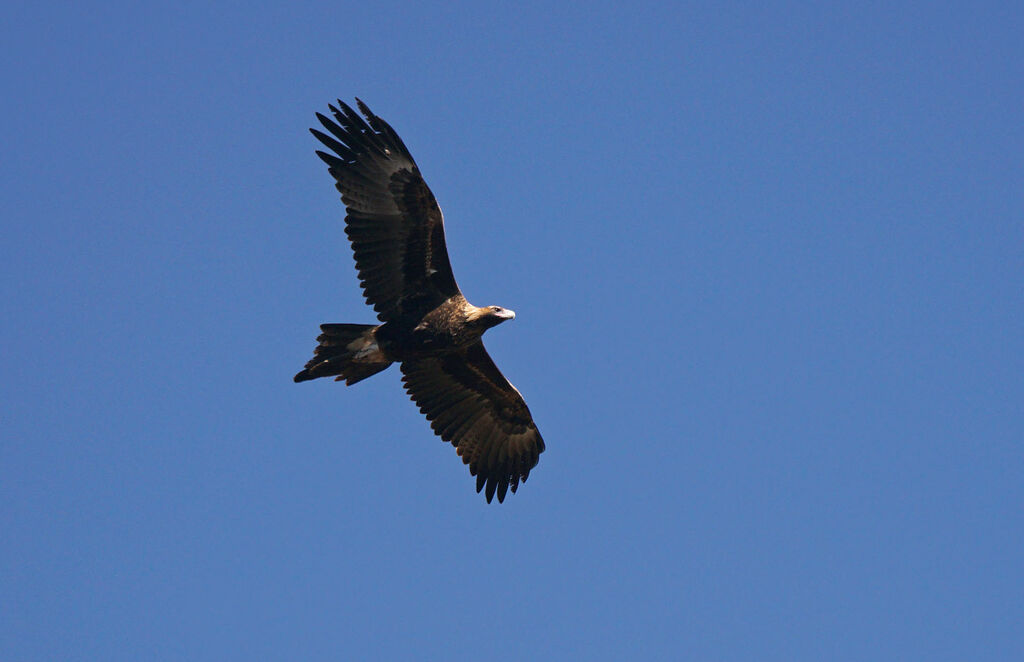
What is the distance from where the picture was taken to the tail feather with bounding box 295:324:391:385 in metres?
15.5

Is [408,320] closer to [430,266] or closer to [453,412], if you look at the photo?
[430,266]

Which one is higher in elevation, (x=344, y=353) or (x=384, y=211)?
(x=384, y=211)

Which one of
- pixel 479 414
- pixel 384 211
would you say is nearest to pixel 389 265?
pixel 384 211

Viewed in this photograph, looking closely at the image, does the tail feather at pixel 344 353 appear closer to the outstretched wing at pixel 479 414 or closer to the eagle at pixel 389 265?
the eagle at pixel 389 265

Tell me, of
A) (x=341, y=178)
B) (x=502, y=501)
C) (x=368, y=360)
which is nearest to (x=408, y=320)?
(x=368, y=360)

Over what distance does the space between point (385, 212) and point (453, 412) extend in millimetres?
3117

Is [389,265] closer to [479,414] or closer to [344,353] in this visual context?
[344,353]

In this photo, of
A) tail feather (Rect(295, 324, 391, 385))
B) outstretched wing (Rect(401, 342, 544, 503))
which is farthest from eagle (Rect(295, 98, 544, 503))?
outstretched wing (Rect(401, 342, 544, 503))

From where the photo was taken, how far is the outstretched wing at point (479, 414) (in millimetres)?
17078

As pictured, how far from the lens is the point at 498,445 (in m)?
17.8

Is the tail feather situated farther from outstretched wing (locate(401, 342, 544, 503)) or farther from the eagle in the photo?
outstretched wing (locate(401, 342, 544, 503))

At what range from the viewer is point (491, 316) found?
15766 millimetres

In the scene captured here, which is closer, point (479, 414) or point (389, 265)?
point (389, 265)

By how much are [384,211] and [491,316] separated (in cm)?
173
